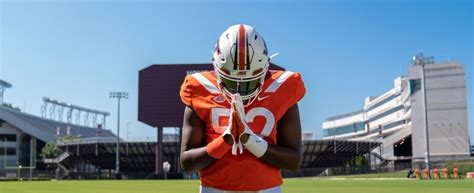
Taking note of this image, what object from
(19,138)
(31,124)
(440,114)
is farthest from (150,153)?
(440,114)

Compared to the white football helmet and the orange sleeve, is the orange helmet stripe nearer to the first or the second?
the white football helmet

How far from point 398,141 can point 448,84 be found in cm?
2026

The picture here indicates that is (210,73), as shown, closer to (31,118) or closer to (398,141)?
(398,141)

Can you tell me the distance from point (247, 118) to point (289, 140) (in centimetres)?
37

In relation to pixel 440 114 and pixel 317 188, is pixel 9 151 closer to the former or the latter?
pixel 440 114

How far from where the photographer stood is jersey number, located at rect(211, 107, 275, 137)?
3.61m

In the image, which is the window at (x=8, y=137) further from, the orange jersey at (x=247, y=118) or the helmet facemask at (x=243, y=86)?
the helmet facemask at (x=243, y=86)

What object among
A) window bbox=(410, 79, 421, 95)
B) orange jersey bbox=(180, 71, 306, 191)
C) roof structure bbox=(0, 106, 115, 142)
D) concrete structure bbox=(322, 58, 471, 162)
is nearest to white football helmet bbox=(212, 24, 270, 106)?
orange jersey bbox=(180, 71, 306, 191)

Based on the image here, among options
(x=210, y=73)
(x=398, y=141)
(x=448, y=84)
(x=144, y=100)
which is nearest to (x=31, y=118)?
(x=144, y=100)

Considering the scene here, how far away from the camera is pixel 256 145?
3.44m

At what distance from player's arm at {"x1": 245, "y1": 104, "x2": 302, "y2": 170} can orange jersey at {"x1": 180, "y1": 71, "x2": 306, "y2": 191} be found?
54mm

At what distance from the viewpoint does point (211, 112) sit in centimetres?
366

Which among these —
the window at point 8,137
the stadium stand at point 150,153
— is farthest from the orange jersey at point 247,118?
the window at point 8,137

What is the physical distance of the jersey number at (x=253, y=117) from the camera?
361 cm
